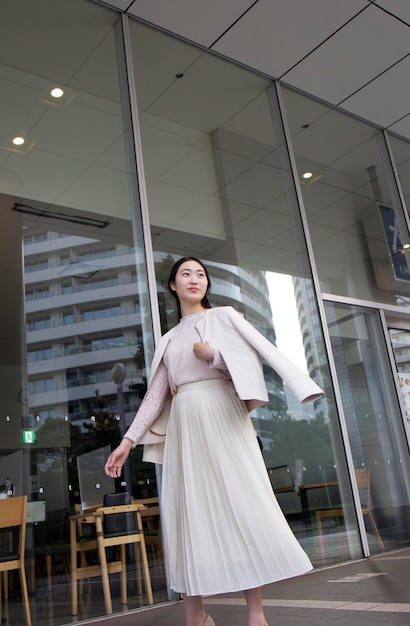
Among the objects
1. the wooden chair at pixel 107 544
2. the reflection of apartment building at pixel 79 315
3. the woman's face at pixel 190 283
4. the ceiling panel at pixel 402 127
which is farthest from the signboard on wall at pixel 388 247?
the woman's face at pixel 190 283

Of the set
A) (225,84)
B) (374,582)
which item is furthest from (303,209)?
(374,582)

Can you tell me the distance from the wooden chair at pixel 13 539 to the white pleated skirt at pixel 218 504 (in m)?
1.47

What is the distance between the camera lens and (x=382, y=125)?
634 centimetres

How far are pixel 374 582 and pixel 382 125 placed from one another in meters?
4.78

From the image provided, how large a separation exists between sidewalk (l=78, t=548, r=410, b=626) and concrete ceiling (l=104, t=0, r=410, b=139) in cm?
403

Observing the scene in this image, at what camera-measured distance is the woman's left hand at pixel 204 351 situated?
1991 mm

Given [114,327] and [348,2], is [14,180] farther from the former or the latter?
[348,2]

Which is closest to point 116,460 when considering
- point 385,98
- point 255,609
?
point 255,609

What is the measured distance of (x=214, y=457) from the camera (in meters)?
1.95

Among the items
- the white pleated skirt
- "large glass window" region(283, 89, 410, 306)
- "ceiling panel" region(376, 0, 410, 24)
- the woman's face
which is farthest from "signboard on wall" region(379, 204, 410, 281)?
the white pleated skirt

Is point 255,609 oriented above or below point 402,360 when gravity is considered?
below

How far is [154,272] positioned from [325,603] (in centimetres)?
220

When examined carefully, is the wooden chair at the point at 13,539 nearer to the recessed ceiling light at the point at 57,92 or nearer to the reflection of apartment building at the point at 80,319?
the reflection of apartment building at the point at 80,319

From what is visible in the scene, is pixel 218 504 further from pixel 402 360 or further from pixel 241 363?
pixel 402 360
